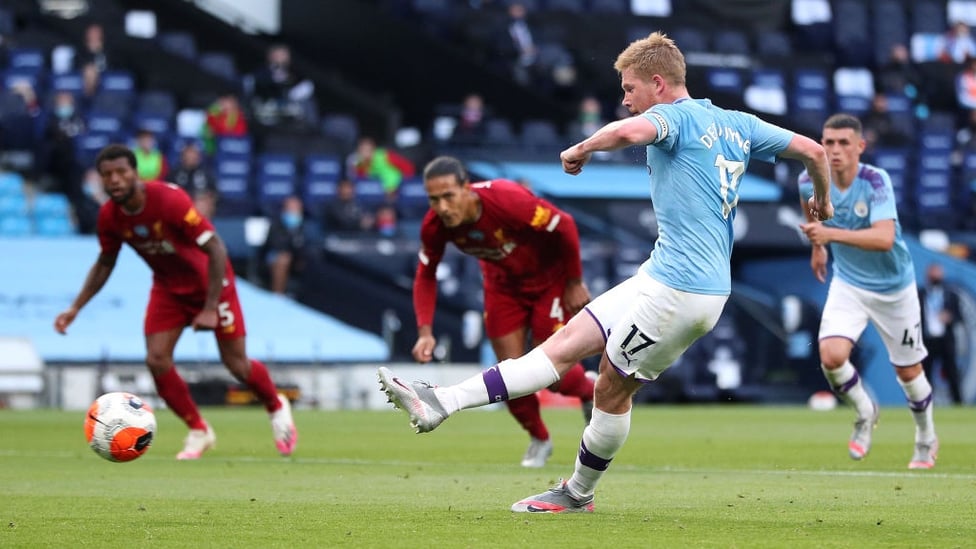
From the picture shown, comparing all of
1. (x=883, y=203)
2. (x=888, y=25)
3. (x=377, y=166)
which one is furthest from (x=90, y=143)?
(x=888, y=25)

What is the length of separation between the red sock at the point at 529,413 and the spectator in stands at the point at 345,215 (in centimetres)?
1303

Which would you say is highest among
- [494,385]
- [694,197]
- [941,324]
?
[694,197]

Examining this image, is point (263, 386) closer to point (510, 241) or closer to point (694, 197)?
point (510, 241)

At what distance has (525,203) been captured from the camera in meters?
11.3

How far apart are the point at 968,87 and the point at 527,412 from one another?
23.5 metres

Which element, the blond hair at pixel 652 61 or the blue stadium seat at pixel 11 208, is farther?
the blue stadium seat at pixel 11 208

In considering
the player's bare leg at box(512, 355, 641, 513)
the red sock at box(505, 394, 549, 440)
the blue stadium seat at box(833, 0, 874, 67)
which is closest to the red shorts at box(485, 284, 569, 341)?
the red sock at box(505, 394, 549, 440)

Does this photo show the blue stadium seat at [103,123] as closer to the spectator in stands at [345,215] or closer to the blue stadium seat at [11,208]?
the blue stadium seat at [11,208]

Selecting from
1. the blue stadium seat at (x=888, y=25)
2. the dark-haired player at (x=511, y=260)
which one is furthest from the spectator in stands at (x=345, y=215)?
the blue stadium seat at (x=888, y=25)

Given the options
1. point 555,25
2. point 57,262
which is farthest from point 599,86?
point 57,262

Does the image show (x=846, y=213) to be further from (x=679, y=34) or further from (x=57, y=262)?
(x=679, y=34)

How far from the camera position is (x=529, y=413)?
11.9 metres

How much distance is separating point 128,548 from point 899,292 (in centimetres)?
723

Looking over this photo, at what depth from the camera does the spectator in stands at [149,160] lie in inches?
914
